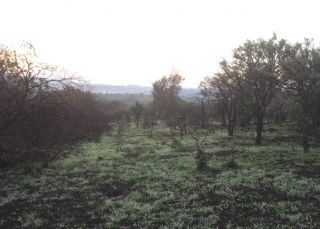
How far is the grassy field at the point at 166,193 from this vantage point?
16297 mm

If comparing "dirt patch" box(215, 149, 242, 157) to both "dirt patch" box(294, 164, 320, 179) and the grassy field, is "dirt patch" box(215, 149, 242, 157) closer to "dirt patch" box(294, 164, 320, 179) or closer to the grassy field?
the grassy field

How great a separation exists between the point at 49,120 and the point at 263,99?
25.6m

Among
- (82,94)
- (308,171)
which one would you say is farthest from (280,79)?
(82,94)

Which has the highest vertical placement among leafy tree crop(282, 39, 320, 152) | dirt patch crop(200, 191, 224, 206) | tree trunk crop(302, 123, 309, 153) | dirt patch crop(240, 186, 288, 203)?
leafy tree crop(282, 39, 320, 152)

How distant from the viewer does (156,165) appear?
3138 centimetres

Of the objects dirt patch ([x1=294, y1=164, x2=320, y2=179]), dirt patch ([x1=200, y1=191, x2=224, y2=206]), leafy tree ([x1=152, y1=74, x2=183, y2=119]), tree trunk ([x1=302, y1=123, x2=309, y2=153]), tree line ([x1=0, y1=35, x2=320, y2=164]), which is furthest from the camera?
leafy tree ([x1=152, y1=74, x2=183, y2=119])

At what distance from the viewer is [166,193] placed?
21188 mm

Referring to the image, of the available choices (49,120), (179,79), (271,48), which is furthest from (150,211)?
(179,79)

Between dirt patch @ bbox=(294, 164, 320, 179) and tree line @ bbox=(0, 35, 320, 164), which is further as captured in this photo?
tree line @ bbox=(0, 35, 320, 164)

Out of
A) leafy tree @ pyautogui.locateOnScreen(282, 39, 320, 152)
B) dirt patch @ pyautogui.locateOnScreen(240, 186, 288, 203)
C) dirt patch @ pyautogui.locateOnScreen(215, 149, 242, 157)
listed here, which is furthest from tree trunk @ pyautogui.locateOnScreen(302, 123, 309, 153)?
dirt patch @ pyautogui.locateOnScreen(240, 186, 288, 203)

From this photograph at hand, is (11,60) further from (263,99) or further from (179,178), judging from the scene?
(263,99)

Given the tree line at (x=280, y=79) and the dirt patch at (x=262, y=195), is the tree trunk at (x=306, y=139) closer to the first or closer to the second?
the tree line at (x=280, y=79)

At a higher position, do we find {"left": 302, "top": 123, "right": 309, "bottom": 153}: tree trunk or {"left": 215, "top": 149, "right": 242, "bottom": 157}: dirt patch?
{"left": 302, "top": 123, "right": 309, "bottom": 153}: tree trunk

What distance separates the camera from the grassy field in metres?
16.3
